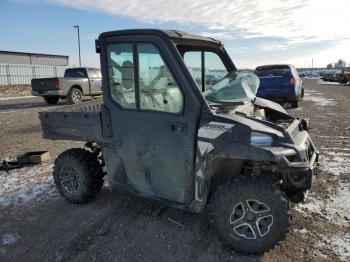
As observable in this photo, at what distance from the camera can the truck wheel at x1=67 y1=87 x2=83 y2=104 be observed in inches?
655

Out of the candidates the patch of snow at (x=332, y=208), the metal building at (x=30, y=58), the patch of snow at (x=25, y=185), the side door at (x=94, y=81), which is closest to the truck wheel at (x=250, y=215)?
the patch of snow at (x=332, y=208)

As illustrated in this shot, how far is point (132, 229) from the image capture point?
3.80 metres

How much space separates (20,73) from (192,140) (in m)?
33.1

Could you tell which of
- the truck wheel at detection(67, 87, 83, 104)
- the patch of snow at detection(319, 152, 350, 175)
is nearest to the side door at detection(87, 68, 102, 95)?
the truck wheel at detection(67, 87, 83, 104)

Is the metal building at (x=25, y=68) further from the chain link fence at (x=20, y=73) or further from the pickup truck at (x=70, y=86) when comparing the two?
the pickup truck at (x=70, y=86)

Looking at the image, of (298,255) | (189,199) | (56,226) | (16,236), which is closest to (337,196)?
(298,255)

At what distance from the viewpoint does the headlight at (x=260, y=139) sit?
10.0 ft

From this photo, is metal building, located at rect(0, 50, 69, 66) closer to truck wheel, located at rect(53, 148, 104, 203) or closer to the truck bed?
the truck bed

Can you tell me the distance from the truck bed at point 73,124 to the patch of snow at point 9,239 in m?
1.32

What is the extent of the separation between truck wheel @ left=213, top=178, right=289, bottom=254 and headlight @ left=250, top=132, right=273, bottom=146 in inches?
14.6

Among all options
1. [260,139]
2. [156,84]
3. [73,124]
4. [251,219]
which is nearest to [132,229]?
[251,219]

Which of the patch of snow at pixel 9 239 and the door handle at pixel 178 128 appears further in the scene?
the patch of snow at pixel 9 239

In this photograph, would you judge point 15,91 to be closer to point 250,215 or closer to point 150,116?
point 150,116

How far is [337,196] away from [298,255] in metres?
1.71
